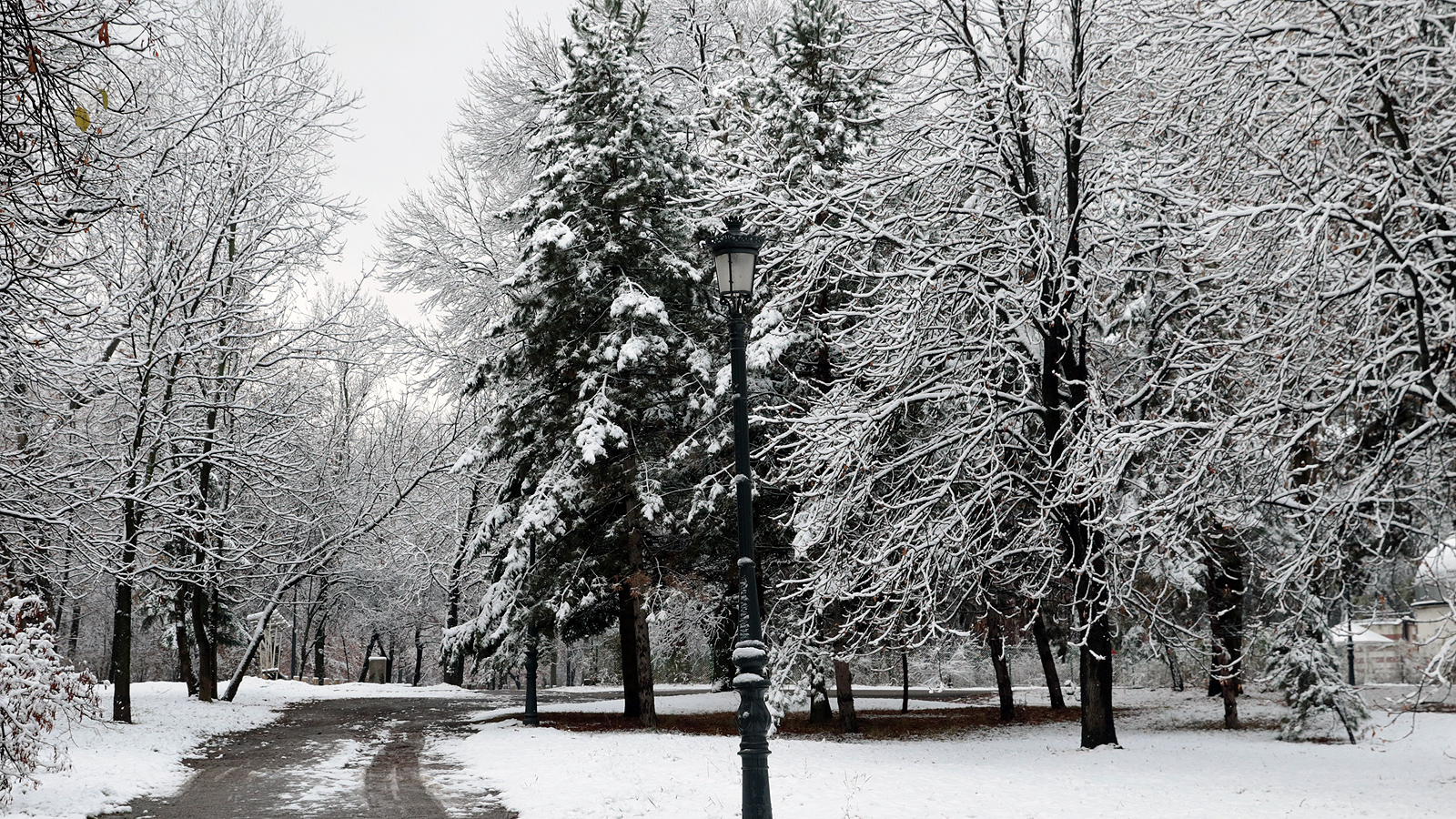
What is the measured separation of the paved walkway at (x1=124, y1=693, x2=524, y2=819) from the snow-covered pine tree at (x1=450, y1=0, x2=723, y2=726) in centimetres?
321

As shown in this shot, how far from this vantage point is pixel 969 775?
1323 cm

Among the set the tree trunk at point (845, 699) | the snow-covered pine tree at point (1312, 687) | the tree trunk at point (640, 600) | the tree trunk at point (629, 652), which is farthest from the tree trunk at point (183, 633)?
the snow-covered pine tree at point (1312, 687)

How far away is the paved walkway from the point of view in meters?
11.2

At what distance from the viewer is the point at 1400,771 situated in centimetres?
1398

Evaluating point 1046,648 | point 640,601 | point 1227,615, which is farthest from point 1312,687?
point 640,601

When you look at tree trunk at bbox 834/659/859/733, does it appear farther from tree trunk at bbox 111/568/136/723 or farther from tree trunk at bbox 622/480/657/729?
tree trunk at bbox 111/568/136/723

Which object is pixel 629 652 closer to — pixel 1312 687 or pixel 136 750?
pixel 136 750

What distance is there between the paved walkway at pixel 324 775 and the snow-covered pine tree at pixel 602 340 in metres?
3.21

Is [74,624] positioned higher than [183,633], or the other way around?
[183,633]

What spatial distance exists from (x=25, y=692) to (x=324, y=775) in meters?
4.63

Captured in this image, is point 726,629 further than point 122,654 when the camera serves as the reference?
Yes

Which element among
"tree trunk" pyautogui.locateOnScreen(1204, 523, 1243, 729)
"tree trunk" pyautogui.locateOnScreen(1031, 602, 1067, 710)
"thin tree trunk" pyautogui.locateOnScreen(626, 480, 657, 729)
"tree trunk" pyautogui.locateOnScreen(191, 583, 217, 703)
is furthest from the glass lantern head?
"tree trunk" pyautogui.locateOnScreen(191, 583, 217, 703)

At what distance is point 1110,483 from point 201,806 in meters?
11.0

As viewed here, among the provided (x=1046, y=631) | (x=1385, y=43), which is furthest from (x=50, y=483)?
(x=1046, y=631)
